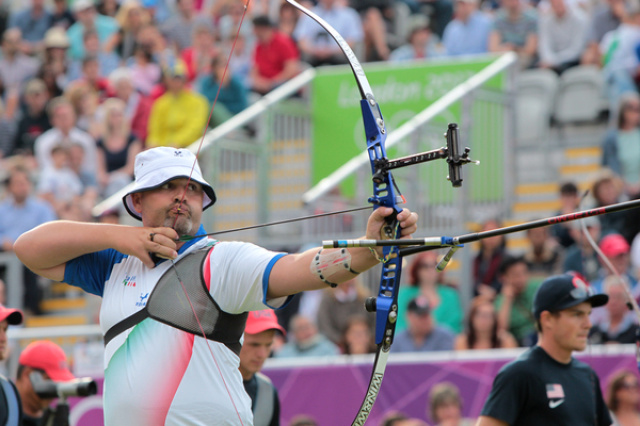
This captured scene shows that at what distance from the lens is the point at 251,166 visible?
11883 millimetres

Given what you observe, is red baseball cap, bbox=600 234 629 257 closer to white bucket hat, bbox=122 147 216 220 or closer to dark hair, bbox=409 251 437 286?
dark hair, bbox=409 251 437 286

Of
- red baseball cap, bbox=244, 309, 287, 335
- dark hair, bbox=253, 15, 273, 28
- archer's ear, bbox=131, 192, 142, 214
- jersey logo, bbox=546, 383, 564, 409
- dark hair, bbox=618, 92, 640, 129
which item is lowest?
jersey logo, bbox=546, 383, 564, 409

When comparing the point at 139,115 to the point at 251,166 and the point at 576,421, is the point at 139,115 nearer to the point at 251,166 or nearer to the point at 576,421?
the point at 251,166

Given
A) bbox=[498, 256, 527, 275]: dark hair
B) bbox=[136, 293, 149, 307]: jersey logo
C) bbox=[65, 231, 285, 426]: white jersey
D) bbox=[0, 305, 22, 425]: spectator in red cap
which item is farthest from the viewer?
bbox=[498, 256, 527, 275]: dark hair

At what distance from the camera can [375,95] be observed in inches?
478

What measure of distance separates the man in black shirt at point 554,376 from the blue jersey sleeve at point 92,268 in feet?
5.76

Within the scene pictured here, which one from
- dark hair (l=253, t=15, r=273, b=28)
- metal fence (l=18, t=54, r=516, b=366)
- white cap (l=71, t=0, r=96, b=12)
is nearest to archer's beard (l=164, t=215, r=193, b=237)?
metal fence (l=18, t=54, r=516, b=366)

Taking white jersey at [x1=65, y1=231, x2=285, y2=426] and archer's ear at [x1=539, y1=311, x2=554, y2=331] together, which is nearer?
white jersey at [x1=65, y1=231, x2=285, y2=426]

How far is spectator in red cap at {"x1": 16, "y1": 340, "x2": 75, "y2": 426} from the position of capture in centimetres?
583

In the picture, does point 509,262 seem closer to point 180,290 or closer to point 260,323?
point 260,323

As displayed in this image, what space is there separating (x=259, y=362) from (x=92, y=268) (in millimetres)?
1416

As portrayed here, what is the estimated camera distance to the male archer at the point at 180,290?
11.9ft

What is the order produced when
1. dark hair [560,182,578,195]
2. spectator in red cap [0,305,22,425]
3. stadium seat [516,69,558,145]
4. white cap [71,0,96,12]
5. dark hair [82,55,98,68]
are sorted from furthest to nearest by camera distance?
white cap [71,0,96,12]
dark hair [82,55,98,68]
stadium seat [516,69,558,145]
dark hair [560,182,578,195]
spectator in red cap [0,305,22,425]

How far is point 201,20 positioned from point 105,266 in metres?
12.0
